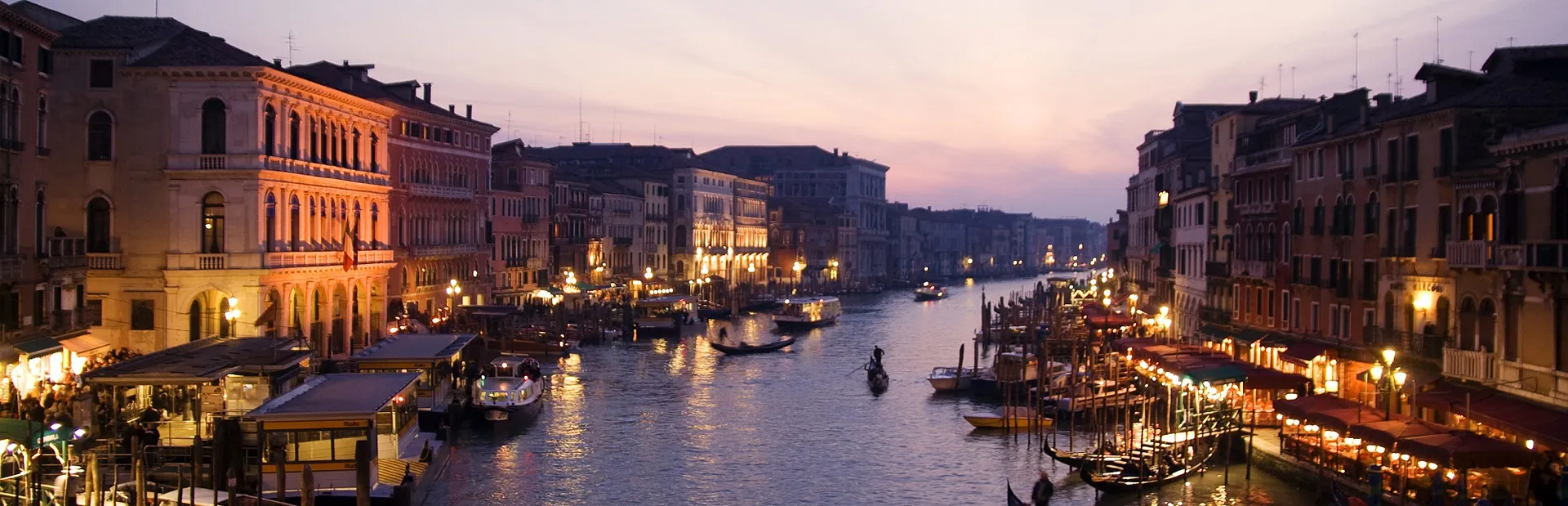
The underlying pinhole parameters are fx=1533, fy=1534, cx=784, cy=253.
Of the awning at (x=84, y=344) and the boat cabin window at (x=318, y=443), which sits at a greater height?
the awning at (x=84, y=344)

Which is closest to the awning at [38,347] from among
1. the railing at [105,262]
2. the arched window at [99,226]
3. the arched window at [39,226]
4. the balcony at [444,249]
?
the arched window at [39,226]

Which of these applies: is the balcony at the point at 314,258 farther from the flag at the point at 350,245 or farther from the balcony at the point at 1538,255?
the balcony at the point at 1538,255

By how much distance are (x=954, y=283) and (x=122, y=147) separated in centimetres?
10470

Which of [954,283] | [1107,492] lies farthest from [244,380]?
[954,283]

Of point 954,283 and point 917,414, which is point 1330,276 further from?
point 954,283

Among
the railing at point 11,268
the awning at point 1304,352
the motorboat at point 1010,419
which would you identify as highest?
the railing at point 11,268

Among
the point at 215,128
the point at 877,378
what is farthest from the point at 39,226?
the point at 877,378

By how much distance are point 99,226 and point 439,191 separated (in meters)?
17.9

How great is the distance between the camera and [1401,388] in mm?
21797

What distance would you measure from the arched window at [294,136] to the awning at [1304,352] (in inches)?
750

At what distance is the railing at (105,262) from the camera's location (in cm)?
2789

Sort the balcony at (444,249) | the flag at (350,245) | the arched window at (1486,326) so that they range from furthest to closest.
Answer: the balcony at (444,249)
the flag at (350,245)
the arched window at (1486,326)

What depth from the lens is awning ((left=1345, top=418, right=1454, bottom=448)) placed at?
18.5m

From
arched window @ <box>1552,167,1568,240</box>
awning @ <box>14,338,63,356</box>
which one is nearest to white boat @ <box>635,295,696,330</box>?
awning @ <box>14,338,63,356</box>
